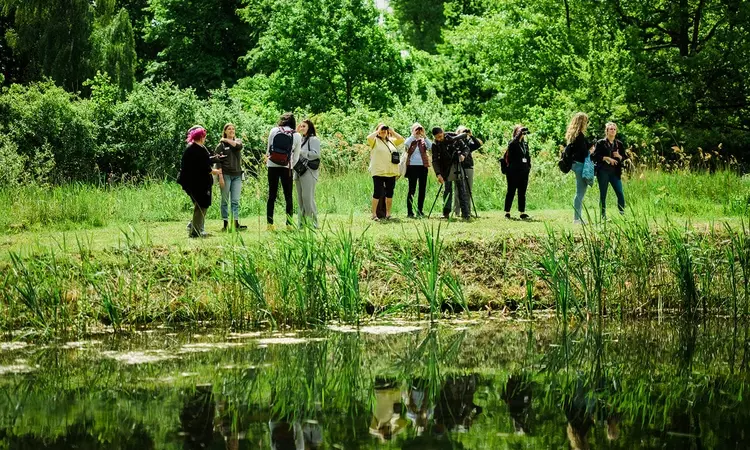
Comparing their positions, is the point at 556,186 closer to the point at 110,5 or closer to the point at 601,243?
the point at 601,243

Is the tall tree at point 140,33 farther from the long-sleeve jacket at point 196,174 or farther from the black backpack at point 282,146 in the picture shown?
the long-sleeve jacket at point 196,174

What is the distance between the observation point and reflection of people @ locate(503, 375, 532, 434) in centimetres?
749

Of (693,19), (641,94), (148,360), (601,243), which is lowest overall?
(148,360)

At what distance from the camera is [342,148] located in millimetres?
23500

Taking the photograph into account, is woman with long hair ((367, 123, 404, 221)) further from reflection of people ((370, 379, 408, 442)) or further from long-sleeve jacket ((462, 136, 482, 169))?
reflection of people ((370, 379, 408, 442))

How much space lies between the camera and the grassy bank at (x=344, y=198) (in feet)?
57.3

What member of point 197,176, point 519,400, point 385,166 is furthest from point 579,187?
point 519,400

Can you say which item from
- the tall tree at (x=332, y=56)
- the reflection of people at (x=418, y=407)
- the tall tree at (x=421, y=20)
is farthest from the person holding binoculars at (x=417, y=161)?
the tall tree at (x=421, y=20)

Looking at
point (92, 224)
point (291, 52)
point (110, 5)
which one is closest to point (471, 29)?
point (291, 52)

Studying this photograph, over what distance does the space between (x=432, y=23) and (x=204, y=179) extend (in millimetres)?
40232

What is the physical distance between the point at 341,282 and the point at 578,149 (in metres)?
5.64

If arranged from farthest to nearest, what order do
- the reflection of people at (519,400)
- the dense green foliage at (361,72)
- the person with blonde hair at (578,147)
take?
the dense green foliage at (361,72) < the person with blonde hair at (578,147) < the reflection of people at (519,400)

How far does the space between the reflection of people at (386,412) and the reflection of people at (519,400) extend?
2.72 feet

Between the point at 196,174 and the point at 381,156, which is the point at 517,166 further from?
the point at 196,174
